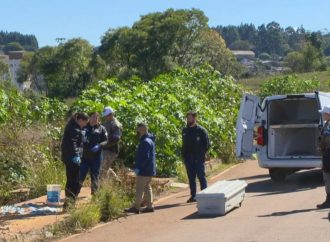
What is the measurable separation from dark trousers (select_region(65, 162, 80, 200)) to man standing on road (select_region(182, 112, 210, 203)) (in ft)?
7.80

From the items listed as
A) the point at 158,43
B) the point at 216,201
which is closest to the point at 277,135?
the point at 216,201

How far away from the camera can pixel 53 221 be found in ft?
38.8

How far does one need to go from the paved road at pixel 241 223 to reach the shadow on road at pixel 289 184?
0.15 meters

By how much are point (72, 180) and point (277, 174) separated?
5712mm

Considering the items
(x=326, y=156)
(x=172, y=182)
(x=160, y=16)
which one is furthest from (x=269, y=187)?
(x=160, y=16)

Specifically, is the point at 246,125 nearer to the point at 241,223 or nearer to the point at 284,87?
the point at 241,223

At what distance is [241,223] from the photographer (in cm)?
1175

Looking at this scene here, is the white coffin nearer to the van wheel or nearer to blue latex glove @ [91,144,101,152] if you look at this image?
blue latex glove @ [91,144,101,152]

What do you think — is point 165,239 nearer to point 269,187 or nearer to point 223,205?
point 223,205

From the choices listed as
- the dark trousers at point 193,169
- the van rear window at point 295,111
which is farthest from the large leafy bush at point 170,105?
the dark trousers at point 193,169

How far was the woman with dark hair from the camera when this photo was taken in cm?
1291

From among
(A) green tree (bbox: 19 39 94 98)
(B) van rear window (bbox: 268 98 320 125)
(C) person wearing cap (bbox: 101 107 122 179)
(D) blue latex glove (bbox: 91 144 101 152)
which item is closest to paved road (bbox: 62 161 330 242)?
(C) person wearing cap (bbox: 101 107 122 179)

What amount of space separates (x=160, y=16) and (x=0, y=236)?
186 feet

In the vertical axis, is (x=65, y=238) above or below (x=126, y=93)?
below
